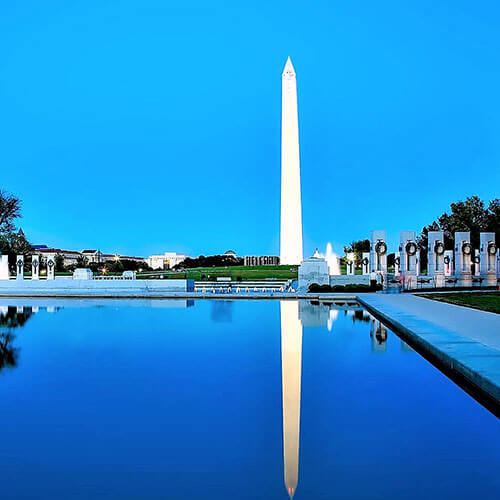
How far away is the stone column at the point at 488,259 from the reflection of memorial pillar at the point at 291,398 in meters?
22.6

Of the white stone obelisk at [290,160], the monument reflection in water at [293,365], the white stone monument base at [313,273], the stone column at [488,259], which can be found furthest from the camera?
the white stone obelisk at [290,160]

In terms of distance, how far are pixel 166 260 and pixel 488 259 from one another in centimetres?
11419

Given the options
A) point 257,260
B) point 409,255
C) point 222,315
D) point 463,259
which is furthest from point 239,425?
point 257,260

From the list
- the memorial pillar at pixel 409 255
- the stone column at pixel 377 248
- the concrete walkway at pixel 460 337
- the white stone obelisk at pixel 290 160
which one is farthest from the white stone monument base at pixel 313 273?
the white stone obelisk at pixel 290 160

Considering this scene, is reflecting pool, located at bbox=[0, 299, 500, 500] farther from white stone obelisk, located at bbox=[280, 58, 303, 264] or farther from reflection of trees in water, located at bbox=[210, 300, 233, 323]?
white stone obelisk, located at bbox=[280, 58, 303, 264]

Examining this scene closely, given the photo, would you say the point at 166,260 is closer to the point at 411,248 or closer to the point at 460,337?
the point at 411,248

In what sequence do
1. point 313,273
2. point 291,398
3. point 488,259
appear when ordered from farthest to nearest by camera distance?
point 488,259 → point 313,273 → point 291,398

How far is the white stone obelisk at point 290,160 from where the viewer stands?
4266cm

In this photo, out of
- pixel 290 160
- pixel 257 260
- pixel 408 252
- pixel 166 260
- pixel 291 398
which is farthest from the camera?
pixel 166 260

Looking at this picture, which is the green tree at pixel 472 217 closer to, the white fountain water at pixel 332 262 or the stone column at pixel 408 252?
the white fountain water at pixel 332 262

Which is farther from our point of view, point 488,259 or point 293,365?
point 488,259

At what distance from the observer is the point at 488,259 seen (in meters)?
30.8

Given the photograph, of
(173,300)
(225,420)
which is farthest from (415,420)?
(173,300)

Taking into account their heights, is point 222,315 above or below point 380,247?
below
